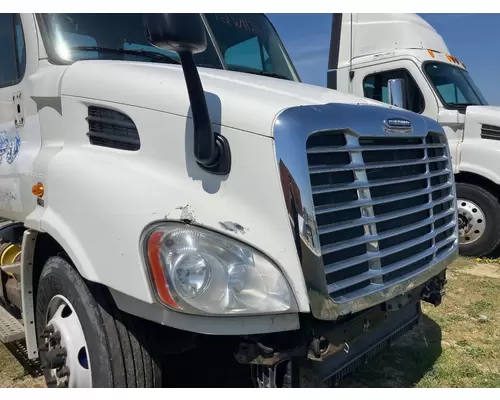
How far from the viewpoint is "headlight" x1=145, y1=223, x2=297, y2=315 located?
1.94 m

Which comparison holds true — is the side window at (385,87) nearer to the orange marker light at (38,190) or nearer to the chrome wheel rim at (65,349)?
the orange marker light at (38,190)

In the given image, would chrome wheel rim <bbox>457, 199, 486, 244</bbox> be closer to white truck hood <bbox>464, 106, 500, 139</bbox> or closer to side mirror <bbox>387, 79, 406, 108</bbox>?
white truck hood <bbox>464, 106, 500, 139</bbox>

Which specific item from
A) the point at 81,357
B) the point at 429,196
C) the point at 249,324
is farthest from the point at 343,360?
the point at 81,357

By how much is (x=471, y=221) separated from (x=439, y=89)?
193 cm

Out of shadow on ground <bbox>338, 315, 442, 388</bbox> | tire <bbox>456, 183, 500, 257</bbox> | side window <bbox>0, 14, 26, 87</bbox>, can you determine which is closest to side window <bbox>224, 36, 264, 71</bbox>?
side window <bbox>0, 14, 26, 87</bbox>

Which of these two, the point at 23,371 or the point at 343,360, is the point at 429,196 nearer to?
the point at 343,360

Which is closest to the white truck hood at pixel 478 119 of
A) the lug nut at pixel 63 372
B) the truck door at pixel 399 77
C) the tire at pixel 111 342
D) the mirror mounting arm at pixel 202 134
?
the truck door at pixel 399 77

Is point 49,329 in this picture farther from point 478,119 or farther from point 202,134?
point 478,119

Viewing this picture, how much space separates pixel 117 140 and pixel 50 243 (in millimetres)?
807

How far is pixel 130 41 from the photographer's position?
10.1ft

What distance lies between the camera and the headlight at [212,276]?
194cm

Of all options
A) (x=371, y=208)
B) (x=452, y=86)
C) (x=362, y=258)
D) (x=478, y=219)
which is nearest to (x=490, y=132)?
(x=452, y=86)

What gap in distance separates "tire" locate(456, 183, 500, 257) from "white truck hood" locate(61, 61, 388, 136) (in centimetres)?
473

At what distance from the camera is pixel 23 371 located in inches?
136
